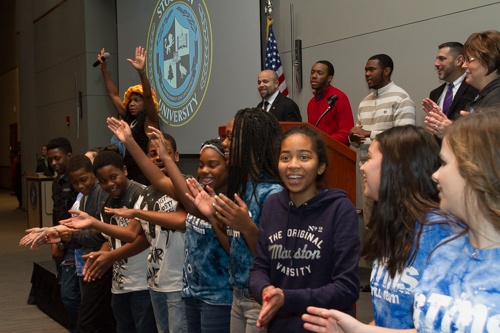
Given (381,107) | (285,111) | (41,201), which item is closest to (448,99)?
(381,107)

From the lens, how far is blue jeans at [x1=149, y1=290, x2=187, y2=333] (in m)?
2.55

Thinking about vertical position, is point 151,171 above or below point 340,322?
above

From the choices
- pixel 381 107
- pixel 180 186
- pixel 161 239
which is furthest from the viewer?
pixel 381 107

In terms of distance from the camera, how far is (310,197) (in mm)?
1786

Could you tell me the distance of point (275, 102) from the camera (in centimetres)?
403

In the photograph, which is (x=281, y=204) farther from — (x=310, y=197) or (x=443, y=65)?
(x=443, y=65)

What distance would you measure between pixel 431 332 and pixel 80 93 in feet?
30.3

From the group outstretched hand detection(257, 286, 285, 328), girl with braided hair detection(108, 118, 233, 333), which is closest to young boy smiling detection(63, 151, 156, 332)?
girl with braided hair detection(108, 118, 233, 333)

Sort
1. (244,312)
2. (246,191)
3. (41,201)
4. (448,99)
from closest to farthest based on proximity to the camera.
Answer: (244,312), (246,191), (448,99), (41,201)

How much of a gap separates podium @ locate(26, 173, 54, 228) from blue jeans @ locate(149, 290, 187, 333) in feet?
17.1

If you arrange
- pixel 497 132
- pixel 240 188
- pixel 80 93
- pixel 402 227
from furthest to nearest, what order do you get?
1. pixel 80 93
2. pixel 240 188
3. pixel 402 227
4. pixel 497 132

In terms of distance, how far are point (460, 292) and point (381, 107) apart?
118 inches

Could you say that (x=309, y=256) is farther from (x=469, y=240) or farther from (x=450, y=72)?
(x=450, y=72)

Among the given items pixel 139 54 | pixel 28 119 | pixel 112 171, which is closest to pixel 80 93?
pixel 28 119
